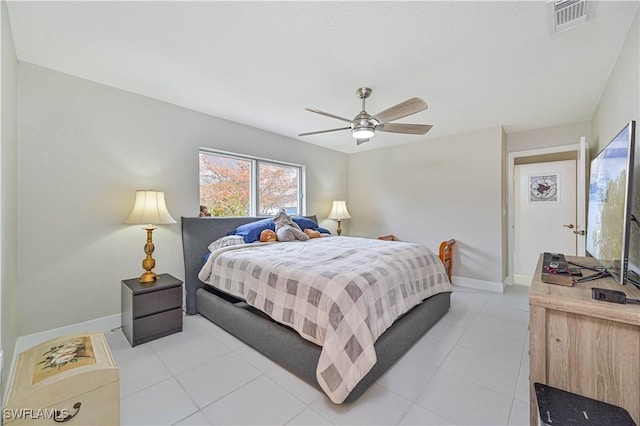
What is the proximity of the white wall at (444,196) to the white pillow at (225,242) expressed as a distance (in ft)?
9.94

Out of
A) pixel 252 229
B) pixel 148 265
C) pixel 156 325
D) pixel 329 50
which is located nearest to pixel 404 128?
pixel 329 50

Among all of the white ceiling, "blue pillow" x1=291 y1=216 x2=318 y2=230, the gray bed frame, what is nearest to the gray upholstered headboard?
the gray bed frame

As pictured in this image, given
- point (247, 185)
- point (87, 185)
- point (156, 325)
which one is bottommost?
point (156, 325)

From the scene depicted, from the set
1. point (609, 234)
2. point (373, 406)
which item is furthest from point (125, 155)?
point (609, 234)

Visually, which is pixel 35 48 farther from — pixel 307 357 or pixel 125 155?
pixel 307 357

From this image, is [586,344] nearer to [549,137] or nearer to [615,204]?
[615,204]

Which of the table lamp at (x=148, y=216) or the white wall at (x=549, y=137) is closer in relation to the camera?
the table lamp at (x=148, y=216)

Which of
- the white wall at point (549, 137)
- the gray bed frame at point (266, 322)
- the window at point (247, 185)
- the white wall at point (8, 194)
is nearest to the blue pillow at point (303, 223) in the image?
the window at point (247, 185)

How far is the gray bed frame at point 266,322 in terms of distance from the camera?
181cm

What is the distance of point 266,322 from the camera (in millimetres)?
2117

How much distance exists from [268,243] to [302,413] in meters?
1.98

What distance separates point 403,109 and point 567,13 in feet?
3.66

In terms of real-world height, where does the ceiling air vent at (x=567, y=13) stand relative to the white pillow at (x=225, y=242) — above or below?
above

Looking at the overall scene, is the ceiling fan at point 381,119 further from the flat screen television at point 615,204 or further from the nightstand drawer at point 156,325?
the nightstand drawer at point 156,325
